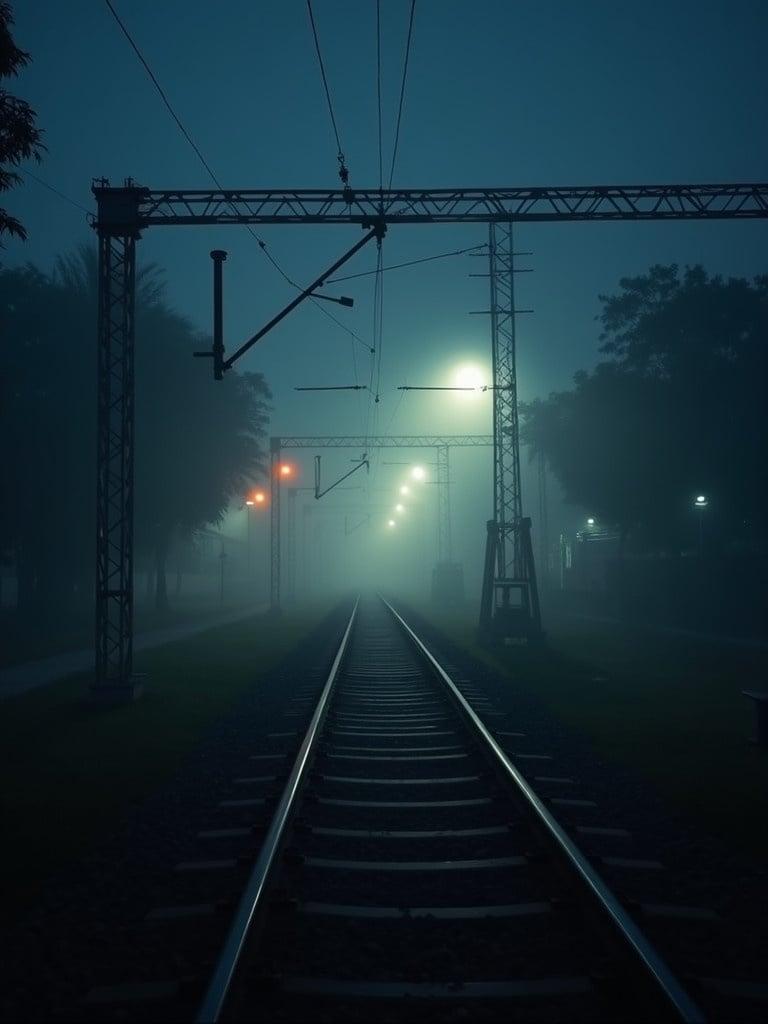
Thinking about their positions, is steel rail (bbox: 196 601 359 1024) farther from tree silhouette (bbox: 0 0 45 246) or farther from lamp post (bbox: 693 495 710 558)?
lamp post (bbox: 693 495 710 558)

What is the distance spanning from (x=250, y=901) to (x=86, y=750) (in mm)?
7482

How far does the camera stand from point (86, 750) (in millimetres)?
12742

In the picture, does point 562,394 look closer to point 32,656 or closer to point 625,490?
point 625,490

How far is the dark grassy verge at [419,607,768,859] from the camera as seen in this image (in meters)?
9.80

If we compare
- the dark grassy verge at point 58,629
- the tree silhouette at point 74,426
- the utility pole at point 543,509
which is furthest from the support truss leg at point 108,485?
the utility pole at point 543,509

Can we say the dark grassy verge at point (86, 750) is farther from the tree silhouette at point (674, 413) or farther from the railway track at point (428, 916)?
the tree silhouette at point (674, 413)

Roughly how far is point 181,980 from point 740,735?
10.8m

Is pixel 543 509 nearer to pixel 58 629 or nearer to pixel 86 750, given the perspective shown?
pixel 58 629

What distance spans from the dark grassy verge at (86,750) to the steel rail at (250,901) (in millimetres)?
1521

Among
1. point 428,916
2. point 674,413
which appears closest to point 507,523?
point 674,413

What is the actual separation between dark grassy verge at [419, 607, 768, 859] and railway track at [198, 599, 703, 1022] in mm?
1826

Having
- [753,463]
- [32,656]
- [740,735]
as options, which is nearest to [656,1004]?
[740,735]

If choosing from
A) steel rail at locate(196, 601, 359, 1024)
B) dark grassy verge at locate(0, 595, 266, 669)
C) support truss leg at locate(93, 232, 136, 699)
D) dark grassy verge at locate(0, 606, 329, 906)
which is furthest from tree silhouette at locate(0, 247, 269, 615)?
steel rail at locate(196, 601, 359, 1024)

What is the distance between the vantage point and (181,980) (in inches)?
194
